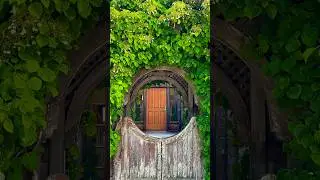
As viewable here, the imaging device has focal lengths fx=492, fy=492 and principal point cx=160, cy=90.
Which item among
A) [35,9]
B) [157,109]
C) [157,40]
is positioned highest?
[157,40]

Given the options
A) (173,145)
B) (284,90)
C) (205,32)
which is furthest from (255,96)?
(173,145)

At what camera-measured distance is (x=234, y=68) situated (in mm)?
4121

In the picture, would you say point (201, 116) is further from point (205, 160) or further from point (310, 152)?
point (310, 152)

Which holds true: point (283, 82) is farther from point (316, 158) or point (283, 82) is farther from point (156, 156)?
point (156, 156)

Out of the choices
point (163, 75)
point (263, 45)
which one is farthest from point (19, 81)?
point (163, 75)

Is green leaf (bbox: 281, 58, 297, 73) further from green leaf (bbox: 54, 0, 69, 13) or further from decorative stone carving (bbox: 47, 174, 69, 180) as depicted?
decorative stone carving (bbox: 47, 174, 69, 180)

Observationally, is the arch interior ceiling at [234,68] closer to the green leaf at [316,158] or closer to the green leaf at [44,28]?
the green leaf at [316,158]

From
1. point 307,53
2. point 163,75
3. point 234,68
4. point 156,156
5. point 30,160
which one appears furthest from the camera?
point 163,75

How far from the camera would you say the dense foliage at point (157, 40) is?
365 inches

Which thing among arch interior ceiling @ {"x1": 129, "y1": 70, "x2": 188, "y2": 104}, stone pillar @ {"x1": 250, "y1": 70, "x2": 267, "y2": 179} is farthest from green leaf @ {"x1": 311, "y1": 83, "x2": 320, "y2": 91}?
arch interior ceiling @ {"x1": 129, "y1": 70, "x2": 188, "y2": 104}

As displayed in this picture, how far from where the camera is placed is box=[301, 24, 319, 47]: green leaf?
6.57 feet

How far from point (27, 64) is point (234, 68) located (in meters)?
2.41

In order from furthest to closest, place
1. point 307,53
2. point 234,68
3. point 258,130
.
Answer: point 234,68 < point 258,130 < point 307,53

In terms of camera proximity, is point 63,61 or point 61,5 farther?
point 63,61
